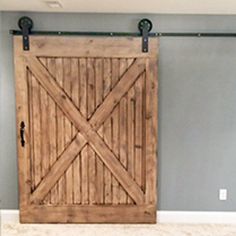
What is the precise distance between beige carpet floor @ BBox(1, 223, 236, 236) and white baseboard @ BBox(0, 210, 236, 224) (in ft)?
0.18

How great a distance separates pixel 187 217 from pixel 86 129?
1.42 m

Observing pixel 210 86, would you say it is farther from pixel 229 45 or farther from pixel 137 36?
pixel 137 36

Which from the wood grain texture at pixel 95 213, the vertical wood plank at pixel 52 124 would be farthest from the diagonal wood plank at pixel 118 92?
the wood grain texture at pixel 95 213

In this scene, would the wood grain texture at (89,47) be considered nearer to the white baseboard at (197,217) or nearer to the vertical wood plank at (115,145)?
the vertical wood plank at (115,145)

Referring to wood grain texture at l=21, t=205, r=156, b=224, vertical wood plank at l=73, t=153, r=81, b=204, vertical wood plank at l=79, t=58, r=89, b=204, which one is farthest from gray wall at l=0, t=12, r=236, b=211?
vertical wood plank at l=73, t=153, r=81, b=204

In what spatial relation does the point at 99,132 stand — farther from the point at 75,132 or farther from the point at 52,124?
the point at 52,124

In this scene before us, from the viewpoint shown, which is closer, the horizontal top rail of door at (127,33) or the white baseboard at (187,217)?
the horizontal top rail of door at (127,33)

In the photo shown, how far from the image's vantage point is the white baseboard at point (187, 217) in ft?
11.5

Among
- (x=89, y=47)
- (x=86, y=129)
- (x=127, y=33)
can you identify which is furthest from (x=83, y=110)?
(x=127, y=33)

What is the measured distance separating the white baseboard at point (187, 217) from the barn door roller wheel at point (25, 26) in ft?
5.79

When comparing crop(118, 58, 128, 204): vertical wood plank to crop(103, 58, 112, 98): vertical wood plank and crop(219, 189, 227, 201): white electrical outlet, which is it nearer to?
crop(103, 58, 112, 98): vertical wood plank

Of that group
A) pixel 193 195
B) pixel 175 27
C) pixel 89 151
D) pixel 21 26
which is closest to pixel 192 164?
pixel 193 195

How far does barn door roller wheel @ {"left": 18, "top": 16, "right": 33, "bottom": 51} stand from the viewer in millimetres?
3238

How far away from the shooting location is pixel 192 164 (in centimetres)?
346
